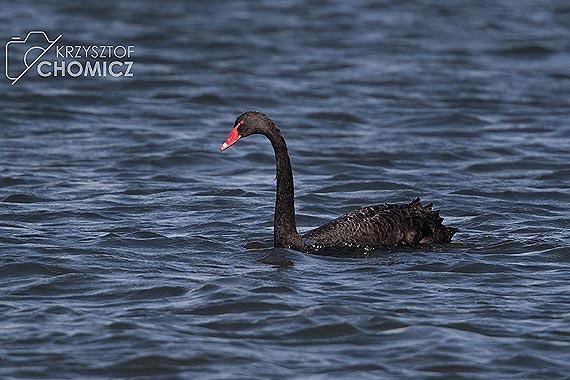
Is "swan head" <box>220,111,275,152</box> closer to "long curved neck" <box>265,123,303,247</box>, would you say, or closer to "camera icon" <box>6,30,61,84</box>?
"long curved neck" <box>265,123,303,247</box>

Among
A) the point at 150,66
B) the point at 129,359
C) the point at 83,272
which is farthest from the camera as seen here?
the point at 150,66

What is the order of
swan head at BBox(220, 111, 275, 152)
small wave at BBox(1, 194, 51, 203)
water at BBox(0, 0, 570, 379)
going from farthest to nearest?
small wave at BBox(1, 194, 51, 203)
swan head at BBox(220, 111, 275, 152)
water at BBox(0, 0, 570, 379)

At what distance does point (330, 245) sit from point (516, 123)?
851cm

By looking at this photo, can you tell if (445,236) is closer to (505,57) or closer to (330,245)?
(330,245)

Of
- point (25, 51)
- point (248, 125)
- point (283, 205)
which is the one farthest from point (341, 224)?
point (25, 51)

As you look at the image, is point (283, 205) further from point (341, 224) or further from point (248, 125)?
point (248, 125)

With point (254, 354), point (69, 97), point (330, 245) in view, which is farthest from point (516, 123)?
point (254, 354)

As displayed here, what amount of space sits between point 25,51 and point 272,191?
10.2 metres

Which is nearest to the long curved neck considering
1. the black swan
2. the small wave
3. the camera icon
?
the black swan

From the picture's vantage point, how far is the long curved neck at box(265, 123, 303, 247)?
10.5 m

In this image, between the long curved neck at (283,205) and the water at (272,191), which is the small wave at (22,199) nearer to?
the water at (272,191)

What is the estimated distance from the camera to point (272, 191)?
14.1 metres

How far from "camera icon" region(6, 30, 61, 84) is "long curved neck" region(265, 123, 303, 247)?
1093 cm

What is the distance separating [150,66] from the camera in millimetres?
22156
